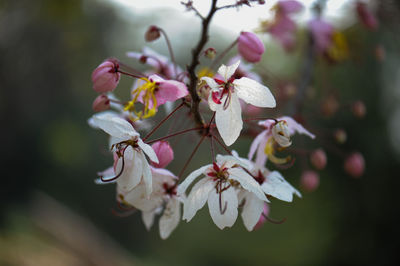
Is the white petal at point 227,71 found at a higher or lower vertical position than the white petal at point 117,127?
higher

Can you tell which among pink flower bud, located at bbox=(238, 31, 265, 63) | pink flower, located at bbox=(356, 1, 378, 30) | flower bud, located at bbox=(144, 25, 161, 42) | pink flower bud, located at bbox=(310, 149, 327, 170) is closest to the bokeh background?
pink flower, located at bbox=(356, 1, 378, 30)

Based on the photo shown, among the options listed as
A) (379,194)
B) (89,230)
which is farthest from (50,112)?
(379,194)

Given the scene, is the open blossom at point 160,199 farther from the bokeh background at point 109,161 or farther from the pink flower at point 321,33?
the pink flower at point 321,33

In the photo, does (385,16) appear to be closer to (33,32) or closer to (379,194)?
(379,194)

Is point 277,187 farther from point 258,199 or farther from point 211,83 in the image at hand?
point 211,83

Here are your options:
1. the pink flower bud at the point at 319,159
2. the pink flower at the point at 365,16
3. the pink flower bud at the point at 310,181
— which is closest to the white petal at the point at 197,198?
the pink flower bud at the point at 319,159

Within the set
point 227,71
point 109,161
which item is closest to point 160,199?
point 227,71

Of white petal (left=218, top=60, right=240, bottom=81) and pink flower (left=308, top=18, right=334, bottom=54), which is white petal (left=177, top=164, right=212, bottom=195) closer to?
white petal (left=218, top=60, right=240, bottom=81)
